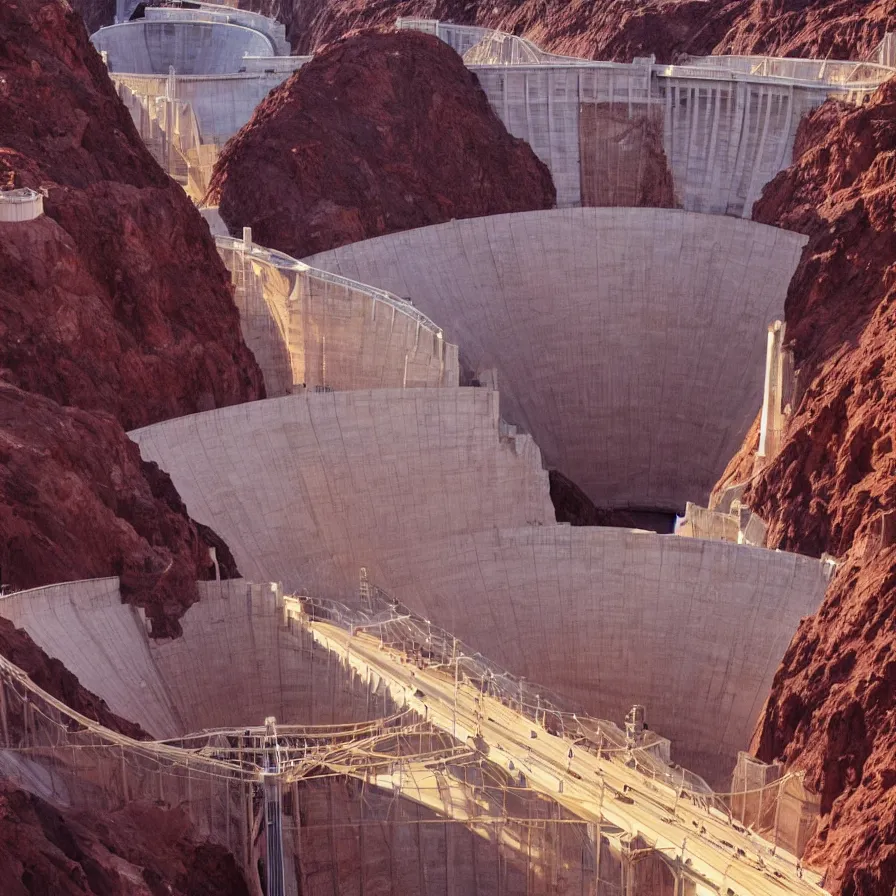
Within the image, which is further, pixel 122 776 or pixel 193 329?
pixel 193 329

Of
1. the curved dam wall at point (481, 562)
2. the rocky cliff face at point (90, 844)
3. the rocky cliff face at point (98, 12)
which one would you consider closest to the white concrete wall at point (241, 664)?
the rocky cliff face at point (90, 844)

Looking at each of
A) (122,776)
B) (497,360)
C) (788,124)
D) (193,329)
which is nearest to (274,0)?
(788,124)

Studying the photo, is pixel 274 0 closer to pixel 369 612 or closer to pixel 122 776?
pixel 369 612

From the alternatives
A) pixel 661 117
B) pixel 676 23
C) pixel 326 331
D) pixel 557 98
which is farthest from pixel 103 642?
pixel 676 23

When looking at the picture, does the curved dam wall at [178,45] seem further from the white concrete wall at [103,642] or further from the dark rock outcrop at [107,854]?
the dark rock outcrop at [107,854]

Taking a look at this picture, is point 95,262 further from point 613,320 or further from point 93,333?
point 613,320
